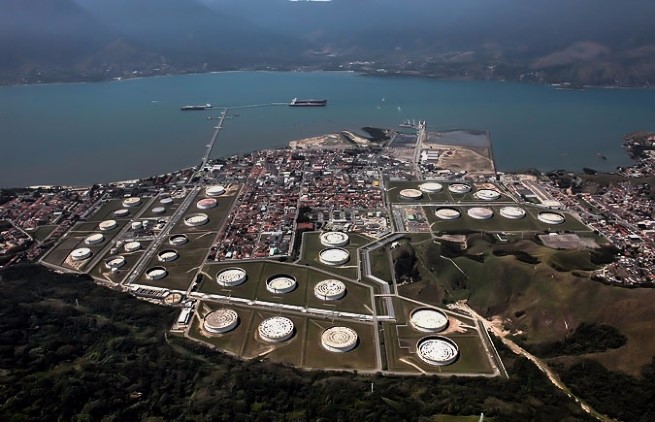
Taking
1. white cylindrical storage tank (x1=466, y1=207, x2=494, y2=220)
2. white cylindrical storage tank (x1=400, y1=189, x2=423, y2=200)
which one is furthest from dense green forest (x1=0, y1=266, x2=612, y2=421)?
white cylindrical storage tank (x1=400, y1=189, x2=423, y2=200)

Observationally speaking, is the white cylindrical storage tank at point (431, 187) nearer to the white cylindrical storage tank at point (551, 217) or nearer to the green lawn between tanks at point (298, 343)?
the white cylindrical storage tank at point (551, 217)

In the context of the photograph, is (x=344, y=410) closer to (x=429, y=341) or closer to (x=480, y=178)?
(x=429, y=341)

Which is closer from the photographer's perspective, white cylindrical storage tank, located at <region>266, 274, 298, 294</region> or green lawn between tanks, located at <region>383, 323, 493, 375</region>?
green lawn between tanks, located at <region>383, 323, 493, 375</region>

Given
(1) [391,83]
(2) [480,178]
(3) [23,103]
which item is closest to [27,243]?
(2) [480,178]

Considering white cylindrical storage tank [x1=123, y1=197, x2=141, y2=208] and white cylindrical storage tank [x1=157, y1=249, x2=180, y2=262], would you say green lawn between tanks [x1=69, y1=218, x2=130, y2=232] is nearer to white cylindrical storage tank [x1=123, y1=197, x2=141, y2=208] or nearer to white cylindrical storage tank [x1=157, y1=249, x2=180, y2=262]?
white cylindrical storage tank [x1=123, y1=197, x2=141, y2=208]

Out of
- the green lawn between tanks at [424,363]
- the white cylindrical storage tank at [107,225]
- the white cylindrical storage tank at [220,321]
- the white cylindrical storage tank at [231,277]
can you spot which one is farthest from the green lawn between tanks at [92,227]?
the green lawn between tanks at [424,363]

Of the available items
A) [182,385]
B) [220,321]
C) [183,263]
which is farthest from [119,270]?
[182,385]

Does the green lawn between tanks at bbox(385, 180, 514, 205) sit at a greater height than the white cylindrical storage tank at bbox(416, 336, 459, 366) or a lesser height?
greater
